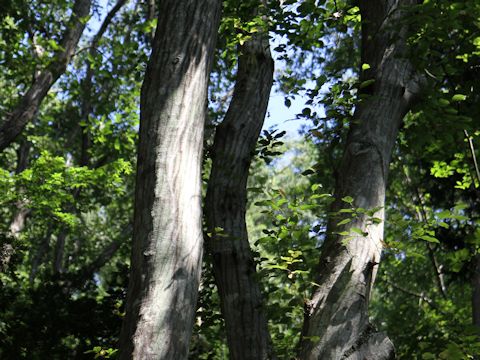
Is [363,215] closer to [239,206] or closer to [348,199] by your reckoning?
[348,199]

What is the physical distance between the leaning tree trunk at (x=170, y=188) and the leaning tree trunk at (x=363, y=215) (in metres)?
1.02

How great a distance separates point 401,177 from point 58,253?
1063 centimetres

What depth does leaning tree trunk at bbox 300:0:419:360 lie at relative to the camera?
319 cm

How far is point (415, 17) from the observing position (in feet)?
11.9

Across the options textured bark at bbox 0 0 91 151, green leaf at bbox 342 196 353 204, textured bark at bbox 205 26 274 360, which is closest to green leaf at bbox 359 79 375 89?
textured bark at bbox 205 26 274 360

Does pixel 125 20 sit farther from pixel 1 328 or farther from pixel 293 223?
pixel 293 223

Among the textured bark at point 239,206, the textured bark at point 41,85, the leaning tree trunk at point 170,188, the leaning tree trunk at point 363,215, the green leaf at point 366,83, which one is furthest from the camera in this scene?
the textured bark at point 41,85

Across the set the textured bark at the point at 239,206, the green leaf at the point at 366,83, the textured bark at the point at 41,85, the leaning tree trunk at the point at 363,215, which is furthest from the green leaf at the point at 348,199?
the textured bark at the point at 41,85

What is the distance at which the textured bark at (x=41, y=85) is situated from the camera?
27.5 feet

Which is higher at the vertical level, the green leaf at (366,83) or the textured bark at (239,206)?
the green leaf at (366,83)

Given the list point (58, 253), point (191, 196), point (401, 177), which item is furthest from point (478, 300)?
point (58, 253)

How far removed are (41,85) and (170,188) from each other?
6999 millimetres

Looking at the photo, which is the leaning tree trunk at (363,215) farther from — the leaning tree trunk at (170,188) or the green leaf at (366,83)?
the leaning tree trunk at (170,188)

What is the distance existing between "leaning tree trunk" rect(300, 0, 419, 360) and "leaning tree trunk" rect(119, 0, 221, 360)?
102cm
